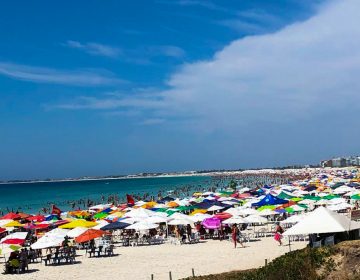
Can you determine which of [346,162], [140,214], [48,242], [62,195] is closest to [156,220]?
[140,214]

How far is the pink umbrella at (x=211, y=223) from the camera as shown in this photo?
73.7ft

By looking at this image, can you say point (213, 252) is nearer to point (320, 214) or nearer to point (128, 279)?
point (128, 279)

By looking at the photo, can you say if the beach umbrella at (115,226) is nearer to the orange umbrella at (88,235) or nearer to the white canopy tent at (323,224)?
the orange umbrella at (88,235)

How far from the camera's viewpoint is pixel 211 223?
22625 mm

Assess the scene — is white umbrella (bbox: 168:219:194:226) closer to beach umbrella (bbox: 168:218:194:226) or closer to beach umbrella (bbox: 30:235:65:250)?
beach umbrella (bbox: 168:218:194:226)

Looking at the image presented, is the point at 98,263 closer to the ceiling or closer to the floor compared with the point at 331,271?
closer to the floor

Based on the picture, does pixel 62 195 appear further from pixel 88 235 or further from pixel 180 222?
pixel 88 235

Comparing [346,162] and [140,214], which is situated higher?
[346,162]

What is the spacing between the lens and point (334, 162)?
188 meters

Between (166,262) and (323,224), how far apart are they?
6.63m

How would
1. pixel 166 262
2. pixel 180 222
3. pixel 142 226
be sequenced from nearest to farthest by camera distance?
pixel 166 262, pixel 142 226, pixel 180 222

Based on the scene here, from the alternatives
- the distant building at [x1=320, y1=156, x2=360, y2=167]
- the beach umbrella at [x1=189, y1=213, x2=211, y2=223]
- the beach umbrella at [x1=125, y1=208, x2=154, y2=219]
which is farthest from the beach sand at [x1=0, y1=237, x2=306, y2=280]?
the distant building at [x1=320, y1=156, x2=360, y2=167]

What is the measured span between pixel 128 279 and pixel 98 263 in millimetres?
3914

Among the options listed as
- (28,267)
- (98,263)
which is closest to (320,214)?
(98,263)
